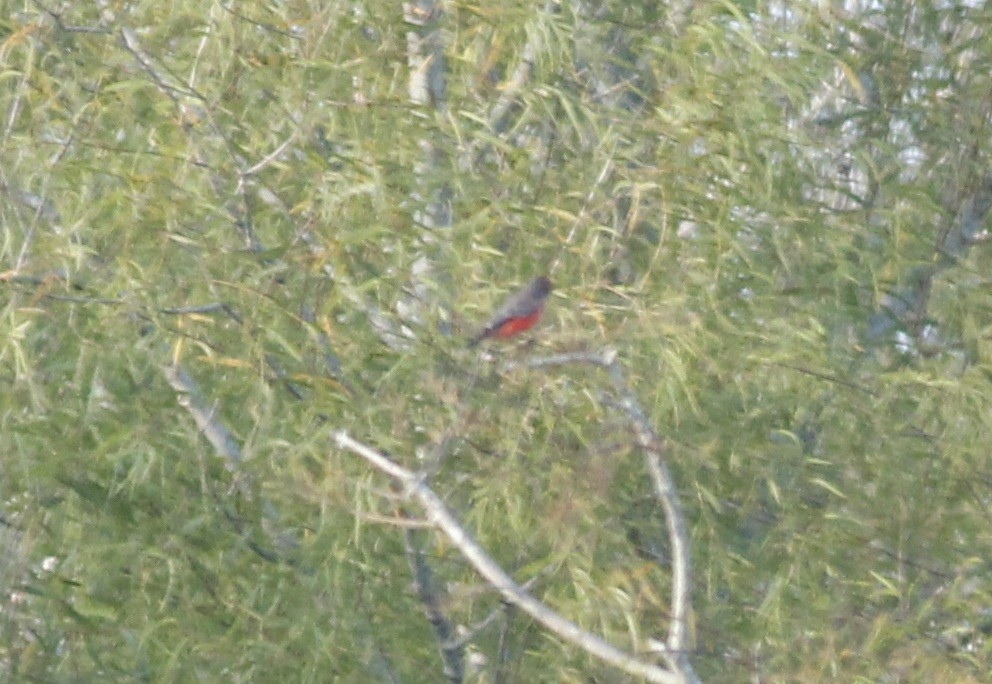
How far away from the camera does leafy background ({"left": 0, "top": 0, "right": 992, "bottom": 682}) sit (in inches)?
158

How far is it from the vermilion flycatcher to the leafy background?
2.0 inches

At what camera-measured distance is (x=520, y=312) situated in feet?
13.7

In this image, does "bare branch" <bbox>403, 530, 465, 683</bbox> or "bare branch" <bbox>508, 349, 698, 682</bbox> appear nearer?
"bare branch" <bbox>508, 349, 698, 682</bbox>

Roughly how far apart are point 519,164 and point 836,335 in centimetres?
103

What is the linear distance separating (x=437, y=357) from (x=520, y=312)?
0.73ft

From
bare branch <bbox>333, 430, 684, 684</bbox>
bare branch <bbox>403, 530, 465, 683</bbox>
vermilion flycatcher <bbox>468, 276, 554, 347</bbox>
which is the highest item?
bare branch <bbox>333, 430, 684, 684</bbox>

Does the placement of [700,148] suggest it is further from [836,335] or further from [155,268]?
[155,268]

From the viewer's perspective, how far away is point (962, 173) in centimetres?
544

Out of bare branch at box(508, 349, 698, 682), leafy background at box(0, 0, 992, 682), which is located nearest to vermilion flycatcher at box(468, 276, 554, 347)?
leafy background at box(0, 0, 992, 682)

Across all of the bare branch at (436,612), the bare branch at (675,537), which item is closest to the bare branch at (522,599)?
the bare branch at (675,537)

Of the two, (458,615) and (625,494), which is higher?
(625,494)

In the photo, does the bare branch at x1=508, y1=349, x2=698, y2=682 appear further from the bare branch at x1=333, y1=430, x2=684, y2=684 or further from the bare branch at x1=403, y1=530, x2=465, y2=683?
the bare branch at x1=403, y1=530, x2=465, y2=683

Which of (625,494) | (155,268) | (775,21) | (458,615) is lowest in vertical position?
(458,615)

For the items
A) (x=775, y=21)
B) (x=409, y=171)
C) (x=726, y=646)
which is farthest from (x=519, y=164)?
(x=726, y=646)
